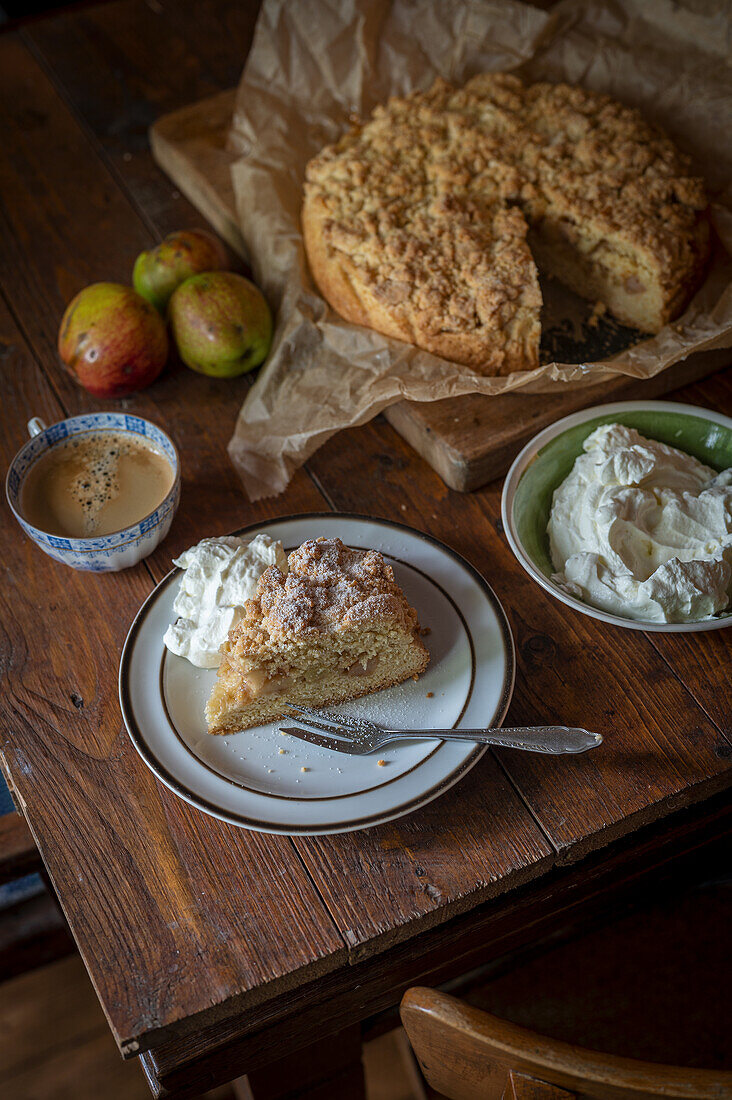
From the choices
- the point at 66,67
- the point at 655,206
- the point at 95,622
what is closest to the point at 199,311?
the point at 95,622

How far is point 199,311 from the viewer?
1.61 meters

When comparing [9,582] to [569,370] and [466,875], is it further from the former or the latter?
[569,370]

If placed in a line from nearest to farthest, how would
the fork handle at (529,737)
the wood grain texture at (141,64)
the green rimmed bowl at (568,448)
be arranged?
the fork handle at (529,737) < the green rimmed bowl at (568,448) < the wood grain texture at (141,64)

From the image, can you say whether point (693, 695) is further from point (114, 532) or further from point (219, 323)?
point (219, 323)

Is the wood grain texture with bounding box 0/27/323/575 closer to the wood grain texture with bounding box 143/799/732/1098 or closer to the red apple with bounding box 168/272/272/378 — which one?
the red apple with bounding box 168/272/272/378

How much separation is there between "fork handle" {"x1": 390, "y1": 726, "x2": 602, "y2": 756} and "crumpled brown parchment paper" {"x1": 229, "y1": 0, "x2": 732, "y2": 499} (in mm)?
571

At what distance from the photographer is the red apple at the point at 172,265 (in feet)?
5.59

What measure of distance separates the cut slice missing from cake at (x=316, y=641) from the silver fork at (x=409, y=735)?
0.04 meters

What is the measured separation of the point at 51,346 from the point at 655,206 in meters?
1.18

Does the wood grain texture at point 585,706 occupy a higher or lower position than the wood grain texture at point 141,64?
lower

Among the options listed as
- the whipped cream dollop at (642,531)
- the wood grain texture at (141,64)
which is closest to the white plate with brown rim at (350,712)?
the whipped cream dollop at (642,531)

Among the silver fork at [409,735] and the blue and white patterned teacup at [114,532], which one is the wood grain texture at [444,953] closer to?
the silver fork at [409,735]

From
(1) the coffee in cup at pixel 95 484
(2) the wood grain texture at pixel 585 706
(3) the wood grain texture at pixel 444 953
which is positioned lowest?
(3) the wood grain texture at pixel 444 953

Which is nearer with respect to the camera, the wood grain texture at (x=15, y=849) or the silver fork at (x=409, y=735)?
the silver fork at (x=409, y=735)
